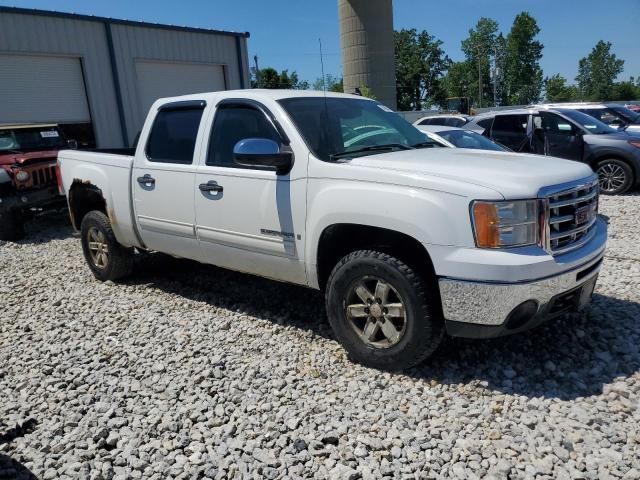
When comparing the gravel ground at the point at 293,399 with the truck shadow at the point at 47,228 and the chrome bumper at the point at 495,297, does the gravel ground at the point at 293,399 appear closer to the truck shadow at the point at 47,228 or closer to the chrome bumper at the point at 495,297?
the chrome bumper at the point at 495,297

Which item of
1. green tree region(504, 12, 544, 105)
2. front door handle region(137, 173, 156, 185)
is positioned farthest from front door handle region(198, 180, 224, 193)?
green tree region(504, 12, 544, 105)

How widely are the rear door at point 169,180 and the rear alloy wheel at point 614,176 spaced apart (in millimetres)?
8492

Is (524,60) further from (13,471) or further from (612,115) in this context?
(13,471)

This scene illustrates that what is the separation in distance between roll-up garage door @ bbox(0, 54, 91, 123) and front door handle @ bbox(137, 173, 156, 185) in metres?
10.3

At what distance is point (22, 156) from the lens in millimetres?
9266

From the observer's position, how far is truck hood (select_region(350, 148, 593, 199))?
10.0 feet

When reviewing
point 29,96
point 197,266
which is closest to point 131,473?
point 197,266

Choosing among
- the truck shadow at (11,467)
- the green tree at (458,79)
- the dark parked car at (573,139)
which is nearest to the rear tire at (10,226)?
the truck shadow at (11,467)

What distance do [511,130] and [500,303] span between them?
9.31 meters

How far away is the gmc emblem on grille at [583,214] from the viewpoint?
3343 millimetres

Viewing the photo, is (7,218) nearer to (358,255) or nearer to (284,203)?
(284,203)

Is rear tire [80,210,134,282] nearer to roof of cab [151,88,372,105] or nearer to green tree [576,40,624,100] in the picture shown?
roof of cab [151,88,372,105]

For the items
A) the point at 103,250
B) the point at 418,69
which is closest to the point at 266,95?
the point at 103,250

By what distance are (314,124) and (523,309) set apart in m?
2.01
